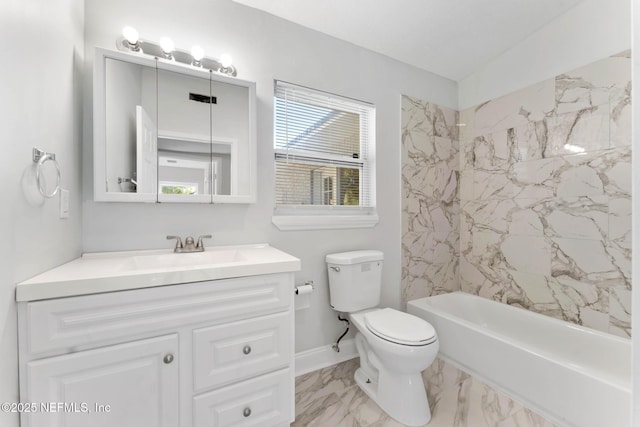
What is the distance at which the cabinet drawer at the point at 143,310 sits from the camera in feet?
2.79

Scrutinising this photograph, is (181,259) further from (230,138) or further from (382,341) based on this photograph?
(382,341)

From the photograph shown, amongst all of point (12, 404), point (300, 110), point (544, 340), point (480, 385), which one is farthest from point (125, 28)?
point (544, 340)

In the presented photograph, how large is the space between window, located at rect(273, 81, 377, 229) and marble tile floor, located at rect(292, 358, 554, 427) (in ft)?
3.42

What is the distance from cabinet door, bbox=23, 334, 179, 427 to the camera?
33.3 inches

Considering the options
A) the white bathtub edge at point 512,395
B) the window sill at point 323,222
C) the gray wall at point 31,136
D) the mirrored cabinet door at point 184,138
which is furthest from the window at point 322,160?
the white bathtub edge at point 512,395

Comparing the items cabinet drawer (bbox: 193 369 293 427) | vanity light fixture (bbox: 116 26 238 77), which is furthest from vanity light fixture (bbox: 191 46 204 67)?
cabinet drawer (bbox: 193 369 293 427)

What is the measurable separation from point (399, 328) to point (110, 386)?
1.34m

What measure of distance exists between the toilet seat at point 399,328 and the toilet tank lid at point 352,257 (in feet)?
1.17

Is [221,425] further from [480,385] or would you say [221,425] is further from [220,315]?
[480,385]

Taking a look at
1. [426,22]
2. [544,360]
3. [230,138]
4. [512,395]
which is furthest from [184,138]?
[512,395]

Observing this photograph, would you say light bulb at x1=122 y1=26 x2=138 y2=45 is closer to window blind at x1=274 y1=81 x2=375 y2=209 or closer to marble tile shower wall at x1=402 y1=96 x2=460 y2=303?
window blind at x1=274 y1=81 x2=375 y2=209

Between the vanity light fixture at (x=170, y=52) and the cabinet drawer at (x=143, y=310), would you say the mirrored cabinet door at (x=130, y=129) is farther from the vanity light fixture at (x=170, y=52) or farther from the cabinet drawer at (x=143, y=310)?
the cabinet drawer at (x=143, y=310)

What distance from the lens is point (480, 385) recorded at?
1.71m

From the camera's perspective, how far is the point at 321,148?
A: 78.9 inches
